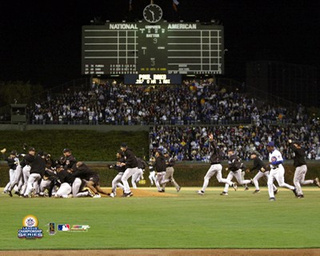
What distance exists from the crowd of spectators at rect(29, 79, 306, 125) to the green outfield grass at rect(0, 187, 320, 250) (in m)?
32.8

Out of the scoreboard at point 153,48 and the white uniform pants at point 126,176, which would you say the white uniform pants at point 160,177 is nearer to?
the white uniform pants at point 126,176

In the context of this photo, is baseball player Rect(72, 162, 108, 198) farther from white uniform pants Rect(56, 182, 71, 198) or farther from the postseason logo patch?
the postseason logo patch

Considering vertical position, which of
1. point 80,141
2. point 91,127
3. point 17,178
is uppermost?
point 91,127

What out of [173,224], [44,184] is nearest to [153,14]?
[44,184]

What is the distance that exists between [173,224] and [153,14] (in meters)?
40.2

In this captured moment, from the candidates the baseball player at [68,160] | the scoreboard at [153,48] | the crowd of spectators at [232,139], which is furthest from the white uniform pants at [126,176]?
the scoreboard at [153,48]

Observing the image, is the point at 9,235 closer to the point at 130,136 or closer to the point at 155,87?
the point at 130,136

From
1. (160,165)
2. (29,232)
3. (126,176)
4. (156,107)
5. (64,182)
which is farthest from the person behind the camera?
(156,107)

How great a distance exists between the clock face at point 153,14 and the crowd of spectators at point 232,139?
7.74 m

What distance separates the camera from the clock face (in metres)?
54.8

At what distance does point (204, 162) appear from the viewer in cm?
4728

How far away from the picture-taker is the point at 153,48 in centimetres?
5472

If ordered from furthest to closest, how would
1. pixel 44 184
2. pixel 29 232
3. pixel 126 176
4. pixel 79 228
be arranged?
pixel 44 184
pixel 126 176
pixel 79 228
pixel 29 232

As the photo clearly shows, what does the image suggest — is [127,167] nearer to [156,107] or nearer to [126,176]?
[126,176]
